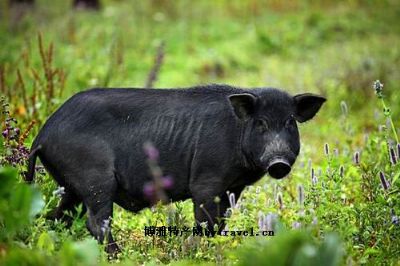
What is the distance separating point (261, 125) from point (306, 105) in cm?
39

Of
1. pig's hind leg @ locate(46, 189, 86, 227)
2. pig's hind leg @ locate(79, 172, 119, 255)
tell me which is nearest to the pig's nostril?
pig's hind leg @ locate(79, 172, 119, 255)

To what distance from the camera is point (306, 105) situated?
193 inches

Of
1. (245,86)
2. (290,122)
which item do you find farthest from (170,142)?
(245,86)

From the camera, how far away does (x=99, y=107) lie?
4980 millimetres

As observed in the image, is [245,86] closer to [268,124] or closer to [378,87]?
[268,124]

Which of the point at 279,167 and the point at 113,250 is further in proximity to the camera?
the point at 113,250

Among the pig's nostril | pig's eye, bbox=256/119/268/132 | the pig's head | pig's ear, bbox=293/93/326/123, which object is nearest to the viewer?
the pig's nostril

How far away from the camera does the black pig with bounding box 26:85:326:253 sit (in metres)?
4.71

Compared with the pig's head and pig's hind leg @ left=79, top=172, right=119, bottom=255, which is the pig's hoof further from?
the pig's head

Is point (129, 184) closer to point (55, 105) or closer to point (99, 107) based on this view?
point (99, 107)

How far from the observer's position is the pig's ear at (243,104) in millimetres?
4633

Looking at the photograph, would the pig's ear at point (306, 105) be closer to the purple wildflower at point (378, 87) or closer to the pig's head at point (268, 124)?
the pig's head at point (268, 124)

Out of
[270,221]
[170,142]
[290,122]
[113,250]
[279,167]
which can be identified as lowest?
[113,250]

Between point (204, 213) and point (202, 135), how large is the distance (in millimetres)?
509
